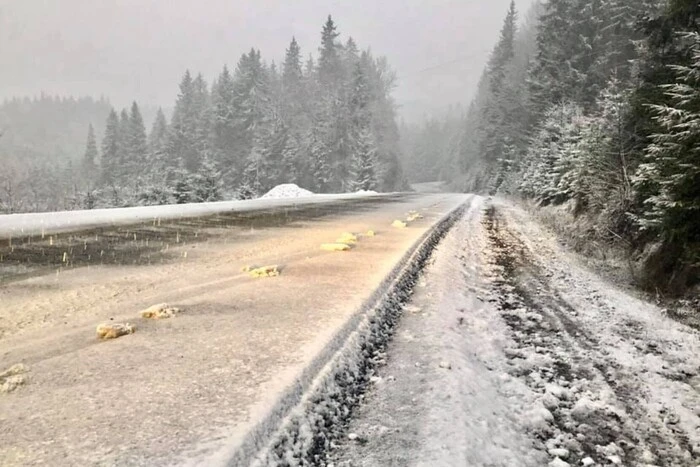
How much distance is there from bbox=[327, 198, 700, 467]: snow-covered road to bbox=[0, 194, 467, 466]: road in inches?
29.2

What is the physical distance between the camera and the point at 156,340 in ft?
12.5

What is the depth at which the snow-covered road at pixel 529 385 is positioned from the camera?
2.77 meters

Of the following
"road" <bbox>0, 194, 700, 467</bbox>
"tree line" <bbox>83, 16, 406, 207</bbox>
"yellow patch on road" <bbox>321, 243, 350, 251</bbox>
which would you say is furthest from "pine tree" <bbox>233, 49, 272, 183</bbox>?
"road" <bbox>0, 194, 700, 467</bbox>

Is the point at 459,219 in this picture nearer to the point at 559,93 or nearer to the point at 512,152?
the point at 559,93

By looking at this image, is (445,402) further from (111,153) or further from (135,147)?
(111,153)

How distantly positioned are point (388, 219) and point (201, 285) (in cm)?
944

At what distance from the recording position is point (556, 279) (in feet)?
24.2

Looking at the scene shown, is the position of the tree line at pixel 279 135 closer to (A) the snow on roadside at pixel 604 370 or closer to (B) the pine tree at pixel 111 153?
(B) the pine tree at pixel 111 153

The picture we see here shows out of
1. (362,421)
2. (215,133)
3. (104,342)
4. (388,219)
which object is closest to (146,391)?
(104,342)

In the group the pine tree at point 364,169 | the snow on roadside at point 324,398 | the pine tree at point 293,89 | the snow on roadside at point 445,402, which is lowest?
the snow on roadside at point 445,402

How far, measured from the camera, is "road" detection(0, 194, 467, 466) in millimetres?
2467

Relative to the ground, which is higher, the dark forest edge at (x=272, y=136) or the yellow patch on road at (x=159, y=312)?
the dark forest edge at (x=272, y=136)

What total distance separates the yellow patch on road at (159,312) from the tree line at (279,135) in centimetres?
4099

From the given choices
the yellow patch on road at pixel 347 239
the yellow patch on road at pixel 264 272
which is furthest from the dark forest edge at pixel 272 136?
the yellow patch on road at pixel 264 272
